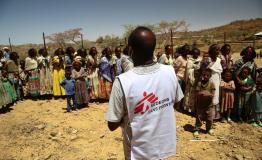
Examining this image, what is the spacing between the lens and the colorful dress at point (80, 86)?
6.37m

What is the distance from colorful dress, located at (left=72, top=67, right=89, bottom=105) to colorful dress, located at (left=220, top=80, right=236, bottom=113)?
12.3 ft

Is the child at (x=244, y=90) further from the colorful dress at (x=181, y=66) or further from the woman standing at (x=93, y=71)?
the woman standing at (x=93, y=71)

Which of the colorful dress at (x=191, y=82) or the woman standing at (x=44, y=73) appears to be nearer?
the colorful dress at (x=191, y=82)

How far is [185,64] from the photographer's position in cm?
575

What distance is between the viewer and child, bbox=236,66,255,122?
5078 millimetres

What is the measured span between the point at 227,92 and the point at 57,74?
5087mm

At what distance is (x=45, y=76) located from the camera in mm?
7402

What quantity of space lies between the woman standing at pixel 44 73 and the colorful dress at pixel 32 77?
13 cm

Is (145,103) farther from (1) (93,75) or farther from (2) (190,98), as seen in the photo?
(1) (93,75)

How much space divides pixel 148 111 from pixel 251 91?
14.5ft

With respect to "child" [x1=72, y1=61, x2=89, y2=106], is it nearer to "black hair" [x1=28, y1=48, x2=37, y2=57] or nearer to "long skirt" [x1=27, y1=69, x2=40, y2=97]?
"black hair" [x1=28, y1=48, x2=37, y2=57]

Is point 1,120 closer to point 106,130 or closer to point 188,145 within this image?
point 106,130

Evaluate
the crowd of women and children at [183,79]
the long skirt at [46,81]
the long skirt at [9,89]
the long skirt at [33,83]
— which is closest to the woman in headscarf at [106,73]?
the crowd of women and children at [183,79]

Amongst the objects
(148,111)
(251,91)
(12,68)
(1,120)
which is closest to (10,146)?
(1,120)
